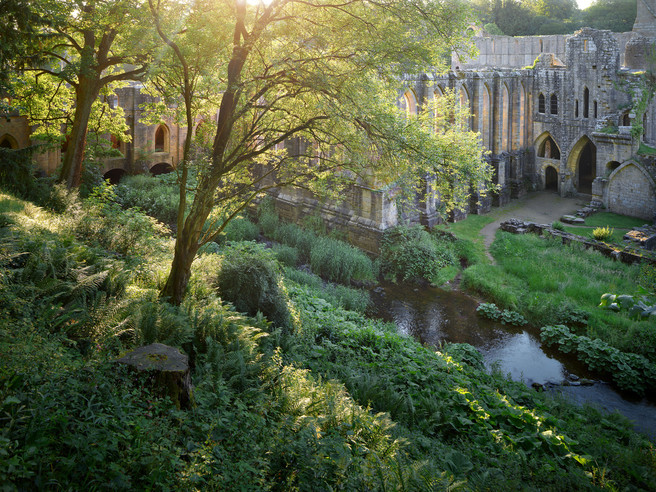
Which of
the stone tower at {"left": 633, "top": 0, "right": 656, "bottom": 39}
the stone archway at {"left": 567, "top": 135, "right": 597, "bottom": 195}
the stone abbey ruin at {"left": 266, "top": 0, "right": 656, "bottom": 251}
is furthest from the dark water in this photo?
the stone tower at {"left": 633, "top": 0, "right": 656, "bottom": 39}

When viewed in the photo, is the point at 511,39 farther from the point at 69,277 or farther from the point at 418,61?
the point at 69,277

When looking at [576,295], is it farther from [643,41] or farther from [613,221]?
[643,41]

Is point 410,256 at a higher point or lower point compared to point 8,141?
lower

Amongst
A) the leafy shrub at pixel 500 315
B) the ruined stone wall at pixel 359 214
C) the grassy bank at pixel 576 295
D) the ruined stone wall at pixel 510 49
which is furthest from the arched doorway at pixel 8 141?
the ruined stone wall at pixel 510 49

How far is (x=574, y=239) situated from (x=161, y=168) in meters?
19.9

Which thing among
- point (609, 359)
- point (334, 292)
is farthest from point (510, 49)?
point (609, 359)

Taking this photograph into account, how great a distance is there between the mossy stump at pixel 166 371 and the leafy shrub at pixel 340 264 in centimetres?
1198

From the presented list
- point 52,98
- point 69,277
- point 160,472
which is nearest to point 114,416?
point 160,472

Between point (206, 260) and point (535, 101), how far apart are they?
26.7 m

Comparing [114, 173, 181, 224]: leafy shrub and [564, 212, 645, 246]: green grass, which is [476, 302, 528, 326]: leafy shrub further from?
[114, 173, 181, 224]: leafy shrub

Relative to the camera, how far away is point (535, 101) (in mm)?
32344

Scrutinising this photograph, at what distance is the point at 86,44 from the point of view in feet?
42.6

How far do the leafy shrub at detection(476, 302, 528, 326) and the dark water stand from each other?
0.64 ft

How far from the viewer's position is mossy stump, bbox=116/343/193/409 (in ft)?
18.5
